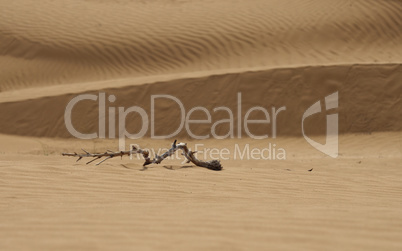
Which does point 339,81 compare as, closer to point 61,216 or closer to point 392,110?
point 392,110

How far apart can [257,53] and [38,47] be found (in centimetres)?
790

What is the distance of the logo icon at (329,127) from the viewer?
11.0m

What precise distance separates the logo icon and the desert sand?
15cm

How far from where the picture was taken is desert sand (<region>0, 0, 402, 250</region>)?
2.95 m

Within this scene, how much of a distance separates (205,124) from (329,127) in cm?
317

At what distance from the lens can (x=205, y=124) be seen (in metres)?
12.4

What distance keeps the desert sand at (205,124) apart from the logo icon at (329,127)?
0.15 meters
